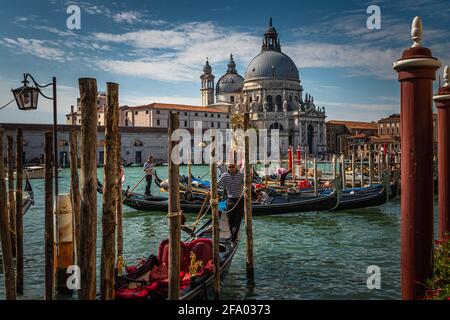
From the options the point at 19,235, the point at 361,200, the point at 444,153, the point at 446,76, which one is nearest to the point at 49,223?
the point at 19,235

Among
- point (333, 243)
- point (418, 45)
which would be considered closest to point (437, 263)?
point (418, 45)

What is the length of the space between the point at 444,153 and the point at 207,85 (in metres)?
53.9

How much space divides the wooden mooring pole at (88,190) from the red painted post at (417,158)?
5.60ft

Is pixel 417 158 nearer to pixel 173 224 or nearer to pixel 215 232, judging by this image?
pixel 173 224

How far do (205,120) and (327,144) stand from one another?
571 inches

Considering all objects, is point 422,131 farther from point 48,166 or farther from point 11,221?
point 11,221

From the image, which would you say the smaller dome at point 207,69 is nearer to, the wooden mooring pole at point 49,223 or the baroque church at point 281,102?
the baroque church at point 281,102

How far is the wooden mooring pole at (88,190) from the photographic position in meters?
2.76

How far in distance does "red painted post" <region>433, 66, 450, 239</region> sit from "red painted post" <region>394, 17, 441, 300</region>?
1.20 meters

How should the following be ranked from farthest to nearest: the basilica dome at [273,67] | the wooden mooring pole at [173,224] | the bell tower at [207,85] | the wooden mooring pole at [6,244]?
the bell tower at [207,85], the basilica dome at [273,67], the wooden mooring pole at [6,244], the wooden mooring pole at [173,224]

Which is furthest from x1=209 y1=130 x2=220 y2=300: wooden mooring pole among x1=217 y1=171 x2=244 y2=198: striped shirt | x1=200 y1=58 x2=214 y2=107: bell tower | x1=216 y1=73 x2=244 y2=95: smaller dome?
x1=200 y1=58 x2=214 y2=107: bell tower

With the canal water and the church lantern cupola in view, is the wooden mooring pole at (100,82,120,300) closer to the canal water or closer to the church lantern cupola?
the canal water

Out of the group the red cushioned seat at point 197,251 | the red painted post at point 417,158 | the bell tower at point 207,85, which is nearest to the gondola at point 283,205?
the red cushioned seat at point 197,251
